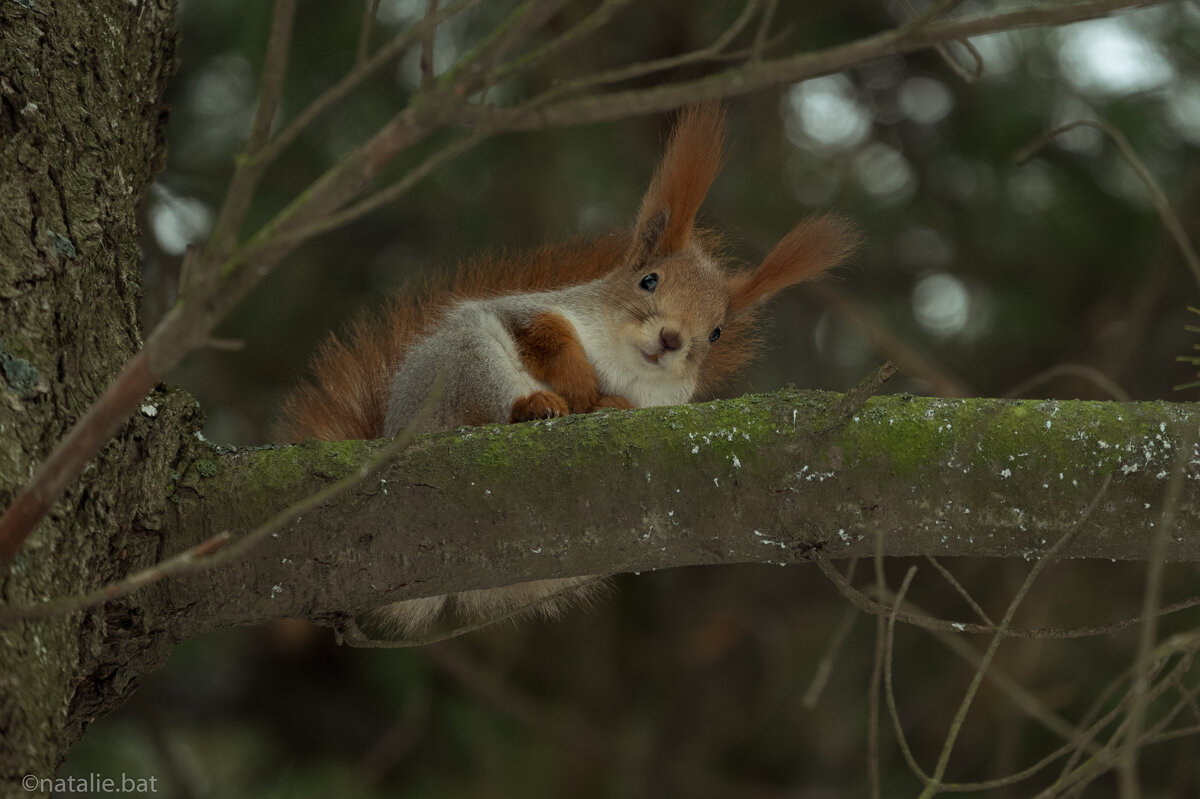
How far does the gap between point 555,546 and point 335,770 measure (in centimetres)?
166

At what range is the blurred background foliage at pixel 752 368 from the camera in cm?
264

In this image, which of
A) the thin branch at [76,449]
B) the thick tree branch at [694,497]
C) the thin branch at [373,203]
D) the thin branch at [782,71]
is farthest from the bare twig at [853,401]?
the thin branch at [76,449]

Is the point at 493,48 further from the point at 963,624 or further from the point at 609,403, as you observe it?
the point at 609,403

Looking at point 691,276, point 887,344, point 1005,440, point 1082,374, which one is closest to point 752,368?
point 887,344

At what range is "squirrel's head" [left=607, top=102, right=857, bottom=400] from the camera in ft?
6.40

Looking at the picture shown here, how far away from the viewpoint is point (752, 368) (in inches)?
101

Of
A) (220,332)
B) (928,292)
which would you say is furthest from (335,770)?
(928,292)

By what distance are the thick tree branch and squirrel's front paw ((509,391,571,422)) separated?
45 cm

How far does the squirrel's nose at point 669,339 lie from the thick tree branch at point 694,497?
2.58ft

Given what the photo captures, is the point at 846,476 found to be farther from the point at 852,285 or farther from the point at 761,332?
the point at 852,285

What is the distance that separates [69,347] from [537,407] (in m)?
0.72

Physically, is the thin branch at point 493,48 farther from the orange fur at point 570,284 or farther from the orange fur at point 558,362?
the orange fur at point 558,362

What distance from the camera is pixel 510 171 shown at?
9.54 ft

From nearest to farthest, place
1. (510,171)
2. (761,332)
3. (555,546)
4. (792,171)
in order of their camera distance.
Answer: (555,546), (761,332), (510,171), (792,171)
